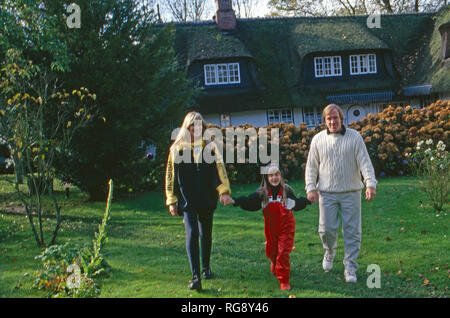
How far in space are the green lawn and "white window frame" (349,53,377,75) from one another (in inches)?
615

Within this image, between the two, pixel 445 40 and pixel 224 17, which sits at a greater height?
pixel 224 17

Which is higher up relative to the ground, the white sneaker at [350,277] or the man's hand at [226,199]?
the man's hand at [226,199]

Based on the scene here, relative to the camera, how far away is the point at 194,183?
5.55 metres

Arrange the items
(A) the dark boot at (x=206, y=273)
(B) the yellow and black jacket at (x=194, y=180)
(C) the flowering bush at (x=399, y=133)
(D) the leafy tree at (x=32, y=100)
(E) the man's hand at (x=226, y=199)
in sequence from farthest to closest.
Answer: (C) the flowering bush at (x=399, y=133) < (D) the leafy tree at (x=32, y=100) < (A) the dark boot at (x=206, y=273) < (B) the yellow and black jacket at (x=194, y=180) < (E) the man's hand at (x=226, y=199)

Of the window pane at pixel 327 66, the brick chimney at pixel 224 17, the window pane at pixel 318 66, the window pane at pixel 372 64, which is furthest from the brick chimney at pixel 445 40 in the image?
the brick chimney at pixel 224 17

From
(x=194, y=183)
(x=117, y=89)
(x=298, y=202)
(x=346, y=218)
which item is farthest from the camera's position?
(x=117, y=89)

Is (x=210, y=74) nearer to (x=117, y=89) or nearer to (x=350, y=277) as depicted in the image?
(x=117, y=89)

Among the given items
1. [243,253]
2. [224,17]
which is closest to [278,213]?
[243,253]

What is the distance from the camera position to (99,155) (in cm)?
1230

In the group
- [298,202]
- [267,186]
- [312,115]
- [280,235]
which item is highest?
[312,115]

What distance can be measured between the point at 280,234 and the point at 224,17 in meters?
23.0

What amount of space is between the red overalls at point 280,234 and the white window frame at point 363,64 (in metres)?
22.3

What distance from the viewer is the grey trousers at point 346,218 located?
5.66 metres

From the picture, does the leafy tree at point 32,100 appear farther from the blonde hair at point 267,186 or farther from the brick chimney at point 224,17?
the brick chimney at point 224,17
